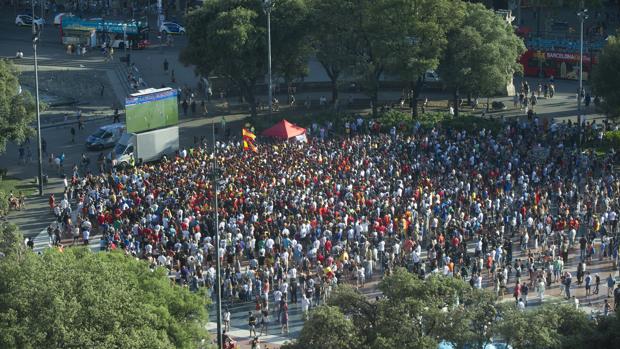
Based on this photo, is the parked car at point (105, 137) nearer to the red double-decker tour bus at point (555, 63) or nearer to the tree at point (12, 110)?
the tree at point (12, 110)

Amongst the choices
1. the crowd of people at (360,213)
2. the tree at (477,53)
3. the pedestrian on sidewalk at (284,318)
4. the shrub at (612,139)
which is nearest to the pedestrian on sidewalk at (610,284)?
the crowd of people at (360,213)

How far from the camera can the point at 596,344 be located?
113ft

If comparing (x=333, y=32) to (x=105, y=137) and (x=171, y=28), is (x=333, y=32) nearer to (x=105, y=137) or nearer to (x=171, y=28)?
(x=105, y=137)

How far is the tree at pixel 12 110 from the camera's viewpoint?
64688mm

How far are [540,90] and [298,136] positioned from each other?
2016 centimetres

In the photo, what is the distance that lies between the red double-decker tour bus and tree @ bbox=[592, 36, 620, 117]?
14612mm

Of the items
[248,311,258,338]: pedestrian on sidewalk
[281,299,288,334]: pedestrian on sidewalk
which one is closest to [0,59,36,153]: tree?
[248,311,258,338]: pedestrian on sidewalk

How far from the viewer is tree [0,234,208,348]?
35.4 m

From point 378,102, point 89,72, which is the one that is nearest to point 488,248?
point 378,102

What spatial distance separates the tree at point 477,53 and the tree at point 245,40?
857 cm

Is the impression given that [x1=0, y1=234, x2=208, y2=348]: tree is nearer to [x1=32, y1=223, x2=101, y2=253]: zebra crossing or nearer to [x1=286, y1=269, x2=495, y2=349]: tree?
[x1=286, y1=269, x2=495, y2=349]: tree

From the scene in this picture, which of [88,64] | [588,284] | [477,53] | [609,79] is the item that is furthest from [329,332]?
[88,64]

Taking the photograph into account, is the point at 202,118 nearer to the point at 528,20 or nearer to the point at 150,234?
the point at 150,234

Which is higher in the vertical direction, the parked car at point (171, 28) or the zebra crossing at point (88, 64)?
the parked car at point (171, 28)
